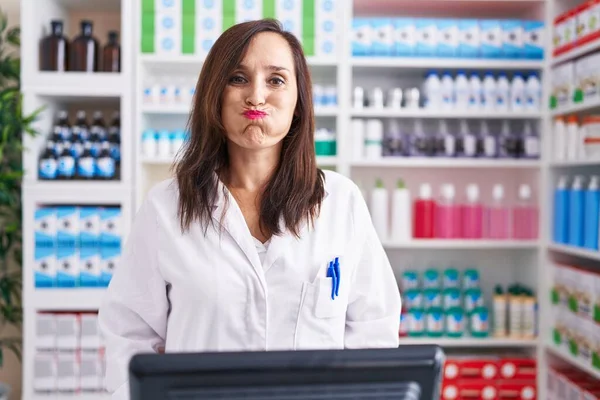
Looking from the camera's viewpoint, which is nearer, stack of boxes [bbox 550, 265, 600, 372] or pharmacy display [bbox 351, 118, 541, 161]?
stack of boxes [bbox 550, 265, 600, 372]

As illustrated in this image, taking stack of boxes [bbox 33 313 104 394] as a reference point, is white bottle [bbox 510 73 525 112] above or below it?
above

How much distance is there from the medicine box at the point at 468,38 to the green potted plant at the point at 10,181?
7.15 feet

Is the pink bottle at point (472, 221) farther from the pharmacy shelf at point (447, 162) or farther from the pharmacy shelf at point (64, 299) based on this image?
the pharmacy shelf at point (64, 299)

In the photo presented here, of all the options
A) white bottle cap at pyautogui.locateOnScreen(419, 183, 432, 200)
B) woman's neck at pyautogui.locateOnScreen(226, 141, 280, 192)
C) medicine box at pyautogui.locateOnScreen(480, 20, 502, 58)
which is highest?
medicine box at pyautogui.locateOnScreen(480, 20, 502, 58)

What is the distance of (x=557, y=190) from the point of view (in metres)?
3.46

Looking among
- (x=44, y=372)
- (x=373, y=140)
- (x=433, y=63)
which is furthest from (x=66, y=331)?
(x=433, y=63)

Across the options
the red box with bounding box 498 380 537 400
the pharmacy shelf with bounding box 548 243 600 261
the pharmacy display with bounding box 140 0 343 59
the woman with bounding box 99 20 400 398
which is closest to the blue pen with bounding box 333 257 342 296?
the woman with bounding box 99 20 400 398

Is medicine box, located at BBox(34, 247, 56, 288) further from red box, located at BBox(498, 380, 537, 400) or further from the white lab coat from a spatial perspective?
red box, located at BBox(498, 380, 537, 400)

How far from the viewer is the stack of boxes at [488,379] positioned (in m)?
3.54

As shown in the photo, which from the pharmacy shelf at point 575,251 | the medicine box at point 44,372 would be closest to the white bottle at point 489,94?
the pharmacy shelf at point 575,251

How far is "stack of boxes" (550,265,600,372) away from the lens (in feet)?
9.98

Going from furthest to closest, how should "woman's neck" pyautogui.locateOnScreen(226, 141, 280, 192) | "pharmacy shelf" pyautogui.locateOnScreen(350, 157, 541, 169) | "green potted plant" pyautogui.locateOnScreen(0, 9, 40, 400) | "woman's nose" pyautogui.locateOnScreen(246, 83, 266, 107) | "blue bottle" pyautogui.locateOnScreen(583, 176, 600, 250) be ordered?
"pharmacy shelf" pyautogui.locateOnScreen(350, 157, 541, 169) → "green potted plant" pyautogui.locateOnScreen(0, 9, 40, 400) → "blue bottle" pyautogui.locateOnScreen(583, 176, 600, 250) → "woman's neck" pyautogui.locateOnScreen(226, 141, 280, 192) → "woman's nose" pyautogui.locateOnScreen(246, 83, 266, 107)

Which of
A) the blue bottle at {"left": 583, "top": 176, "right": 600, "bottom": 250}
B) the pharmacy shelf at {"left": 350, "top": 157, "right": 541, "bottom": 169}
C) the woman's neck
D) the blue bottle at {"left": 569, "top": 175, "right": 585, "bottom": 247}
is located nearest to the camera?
the woman's neck

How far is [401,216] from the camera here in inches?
139
